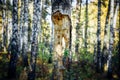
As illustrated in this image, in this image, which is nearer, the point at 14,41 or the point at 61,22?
the point at 61,22

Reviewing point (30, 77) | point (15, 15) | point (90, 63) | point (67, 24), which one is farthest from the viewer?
point (90, 63)

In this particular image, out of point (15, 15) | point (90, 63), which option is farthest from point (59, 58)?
point (90, 63)

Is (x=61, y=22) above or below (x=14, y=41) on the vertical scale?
above

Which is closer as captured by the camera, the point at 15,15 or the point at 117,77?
the point at 15,15

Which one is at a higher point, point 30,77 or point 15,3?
point 15,3

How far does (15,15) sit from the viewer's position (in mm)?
15164

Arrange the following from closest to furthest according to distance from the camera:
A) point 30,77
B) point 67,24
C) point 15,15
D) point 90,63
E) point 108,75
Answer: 1. point 67,24
2. point 30,77
3. point 15,15
4. point 108,75
5. point 90,63

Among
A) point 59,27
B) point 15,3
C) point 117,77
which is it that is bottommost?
point 117,77

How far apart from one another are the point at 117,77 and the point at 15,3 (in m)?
8.97

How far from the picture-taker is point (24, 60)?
19797 mm

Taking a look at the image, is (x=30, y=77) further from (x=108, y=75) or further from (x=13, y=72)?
(x=108, y=75)

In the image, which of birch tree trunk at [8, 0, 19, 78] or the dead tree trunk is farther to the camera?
birch tree trunk at [8, 0, 19, 78]

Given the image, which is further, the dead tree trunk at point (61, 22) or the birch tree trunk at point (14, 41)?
the birch tree trunk at point (14, 41)

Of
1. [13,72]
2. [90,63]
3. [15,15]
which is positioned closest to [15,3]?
[15,15]
